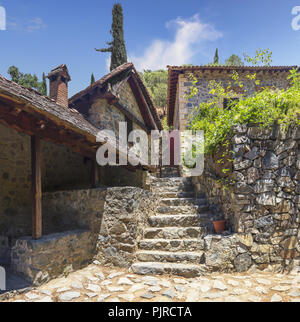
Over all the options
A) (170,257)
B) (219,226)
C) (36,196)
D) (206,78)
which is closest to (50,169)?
(36,196)

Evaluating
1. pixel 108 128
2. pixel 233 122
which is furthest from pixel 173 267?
pixel 108 128

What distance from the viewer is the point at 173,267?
4.37m

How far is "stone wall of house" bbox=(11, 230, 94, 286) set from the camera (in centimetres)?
373

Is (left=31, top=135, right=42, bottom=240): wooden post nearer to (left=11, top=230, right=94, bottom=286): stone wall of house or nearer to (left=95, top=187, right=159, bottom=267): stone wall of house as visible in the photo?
(left=11, top=230, right=94, bottom=286): stone wall of house

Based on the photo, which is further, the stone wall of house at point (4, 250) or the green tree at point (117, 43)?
the green tree at point (117, 43)

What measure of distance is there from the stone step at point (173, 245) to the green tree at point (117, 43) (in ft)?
39.4

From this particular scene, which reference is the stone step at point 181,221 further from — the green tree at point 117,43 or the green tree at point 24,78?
the green tree at point 24,78

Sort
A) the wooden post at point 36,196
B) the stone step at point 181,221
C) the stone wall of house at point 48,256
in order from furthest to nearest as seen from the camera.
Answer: the stone step at point 181,221, the wooden post at point 36,196, the stone wall of house at point 48,256

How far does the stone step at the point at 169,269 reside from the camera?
4.26 meters

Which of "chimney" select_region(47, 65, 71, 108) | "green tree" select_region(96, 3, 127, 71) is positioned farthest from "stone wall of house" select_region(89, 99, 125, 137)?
"green tree" select_region(96, 3, 127, 71)

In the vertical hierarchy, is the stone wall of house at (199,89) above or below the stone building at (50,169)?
above

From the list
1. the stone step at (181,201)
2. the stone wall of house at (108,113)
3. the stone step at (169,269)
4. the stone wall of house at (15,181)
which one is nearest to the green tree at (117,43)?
the stone wall of house at (108,113)
